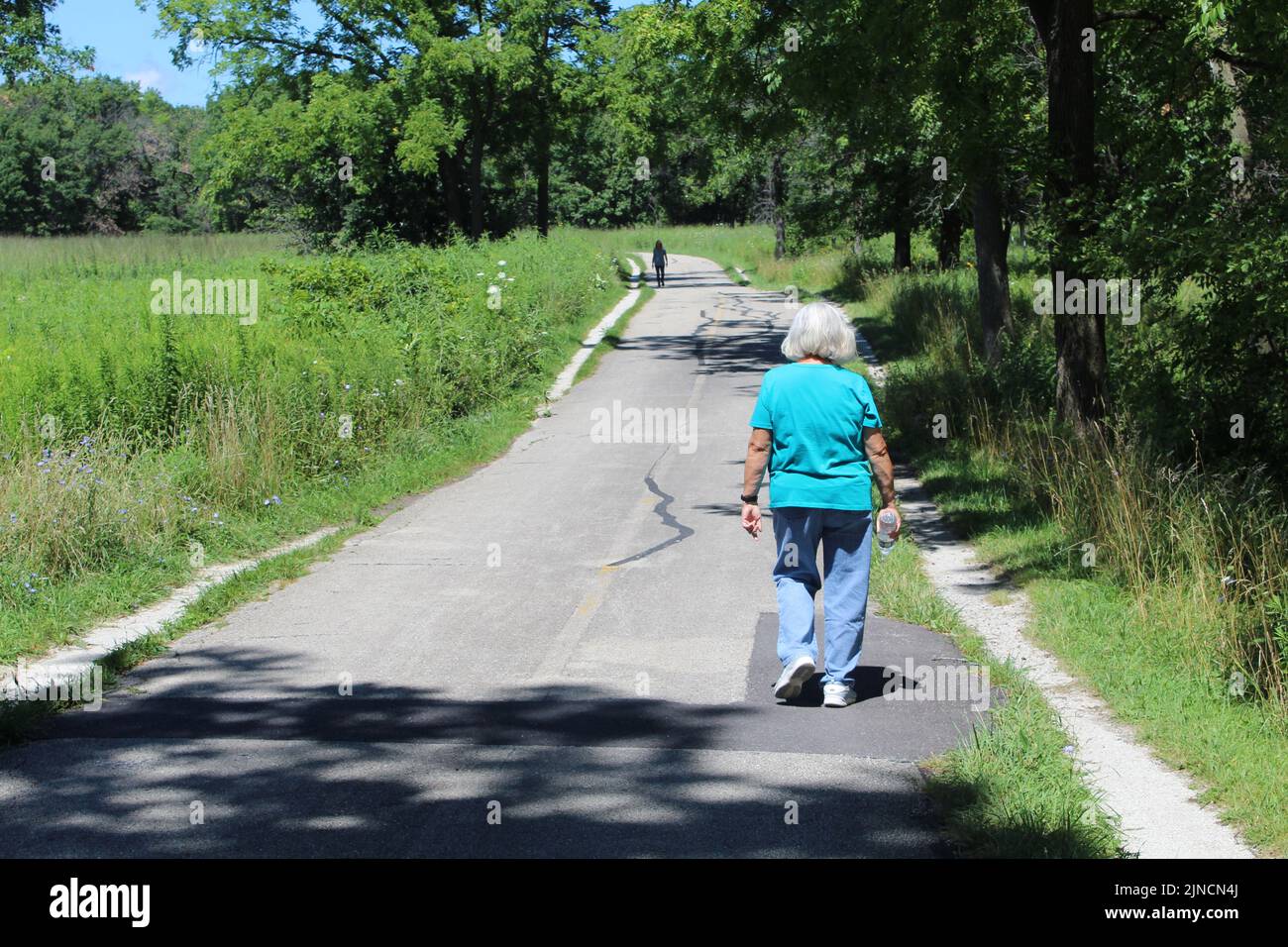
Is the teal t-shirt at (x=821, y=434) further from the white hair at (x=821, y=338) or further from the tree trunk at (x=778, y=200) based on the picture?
the tree trunk at (x=778, y=200)

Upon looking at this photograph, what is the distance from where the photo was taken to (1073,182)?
1204 cm

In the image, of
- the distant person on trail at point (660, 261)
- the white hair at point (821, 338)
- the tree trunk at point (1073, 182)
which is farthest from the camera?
the distant person on trail at point (660, 261)

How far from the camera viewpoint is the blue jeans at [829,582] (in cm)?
625

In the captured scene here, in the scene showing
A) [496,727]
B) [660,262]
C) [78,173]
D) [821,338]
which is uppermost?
[78,173]

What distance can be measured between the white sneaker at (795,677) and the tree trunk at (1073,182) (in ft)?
21.8

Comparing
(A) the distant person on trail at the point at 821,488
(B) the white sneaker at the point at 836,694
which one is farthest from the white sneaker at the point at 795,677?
(B) the white sneaker at the point at 836,694

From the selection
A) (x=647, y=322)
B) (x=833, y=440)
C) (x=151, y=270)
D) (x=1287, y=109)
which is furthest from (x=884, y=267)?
(x=833, y=440)

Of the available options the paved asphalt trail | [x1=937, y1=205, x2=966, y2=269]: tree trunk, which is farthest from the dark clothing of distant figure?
the paved asphalt trail

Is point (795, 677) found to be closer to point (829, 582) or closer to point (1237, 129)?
point (829, 582)

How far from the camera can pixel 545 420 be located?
18.7 m

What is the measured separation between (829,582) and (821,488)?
0.49 metres

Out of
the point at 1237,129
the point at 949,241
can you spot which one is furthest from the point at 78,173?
the point at 1237,129
